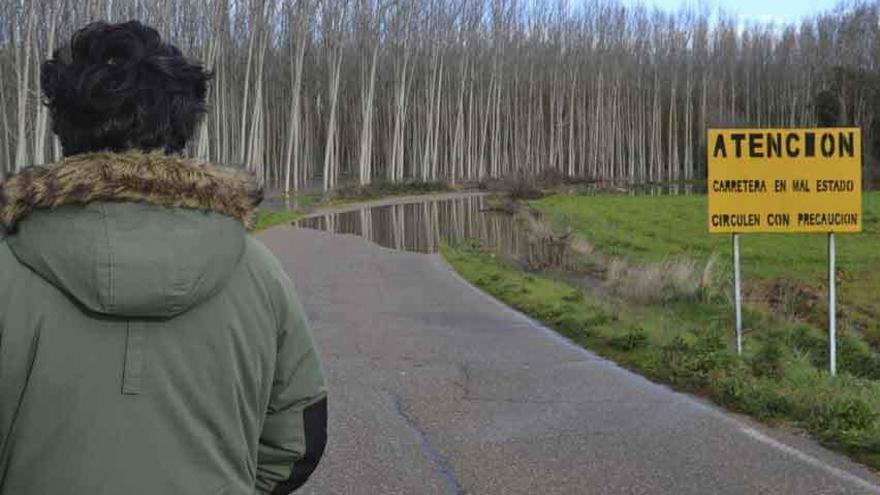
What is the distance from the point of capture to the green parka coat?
5.71ft

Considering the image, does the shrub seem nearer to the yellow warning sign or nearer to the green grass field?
the yellow warning sign

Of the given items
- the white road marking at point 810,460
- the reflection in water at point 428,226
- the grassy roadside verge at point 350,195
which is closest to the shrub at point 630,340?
the white road marking at point 810,460

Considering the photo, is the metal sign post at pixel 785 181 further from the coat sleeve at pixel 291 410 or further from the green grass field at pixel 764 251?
the coat sleeve at pixel 291 410

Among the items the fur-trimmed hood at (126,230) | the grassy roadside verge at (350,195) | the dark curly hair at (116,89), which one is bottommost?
the grassy roadside verge at (350,195)

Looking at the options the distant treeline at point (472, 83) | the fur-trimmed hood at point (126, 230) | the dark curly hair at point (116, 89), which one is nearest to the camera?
the fur-trimmed hood at point (126, 230)

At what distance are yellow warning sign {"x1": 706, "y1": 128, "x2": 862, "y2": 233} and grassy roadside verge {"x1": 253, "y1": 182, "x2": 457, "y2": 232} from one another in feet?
82.6

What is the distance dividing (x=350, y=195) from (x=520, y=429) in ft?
143

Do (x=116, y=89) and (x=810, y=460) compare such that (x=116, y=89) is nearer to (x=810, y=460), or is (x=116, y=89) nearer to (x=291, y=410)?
(x=291, y=410)

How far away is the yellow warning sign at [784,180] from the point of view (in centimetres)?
930

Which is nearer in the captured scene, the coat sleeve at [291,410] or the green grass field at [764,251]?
the coat sleeve at [291,410]

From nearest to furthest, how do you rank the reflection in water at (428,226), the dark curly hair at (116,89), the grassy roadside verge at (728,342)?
the dark curly hair at (116,89)
the grassy roadside verge at (728,342)
the reflection in water at (428,226)

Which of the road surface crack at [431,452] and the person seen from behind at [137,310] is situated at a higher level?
the person seen from behind at [137,310]

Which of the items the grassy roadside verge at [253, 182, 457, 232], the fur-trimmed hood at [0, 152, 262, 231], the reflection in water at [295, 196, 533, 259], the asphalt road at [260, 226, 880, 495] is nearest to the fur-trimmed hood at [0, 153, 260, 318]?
the fur-trimmed hood at [0, 152, 262, 231]

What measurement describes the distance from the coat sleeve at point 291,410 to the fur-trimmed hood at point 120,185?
251 mm
